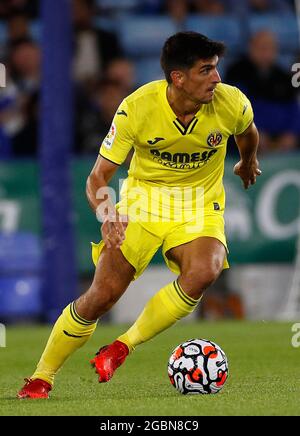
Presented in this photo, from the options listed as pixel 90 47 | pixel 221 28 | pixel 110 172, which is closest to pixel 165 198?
pixel 110 172

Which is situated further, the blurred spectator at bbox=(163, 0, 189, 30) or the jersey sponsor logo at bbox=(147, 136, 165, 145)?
the blurred spectator at bbox=(163, 0, 189, 30)

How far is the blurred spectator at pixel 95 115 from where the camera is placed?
1202 centimetres

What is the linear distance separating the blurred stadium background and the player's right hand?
18.4ft

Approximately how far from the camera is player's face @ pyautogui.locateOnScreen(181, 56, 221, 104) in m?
6.02

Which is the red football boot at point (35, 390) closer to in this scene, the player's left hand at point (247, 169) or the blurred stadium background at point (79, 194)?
the player's left hand at point (247, 169)

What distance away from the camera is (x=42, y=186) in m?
11.4

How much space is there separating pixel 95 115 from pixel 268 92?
176 cm

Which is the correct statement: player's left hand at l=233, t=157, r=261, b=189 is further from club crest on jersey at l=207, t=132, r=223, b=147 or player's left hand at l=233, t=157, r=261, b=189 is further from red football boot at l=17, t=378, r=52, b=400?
red football boot at l=17, t=378, r=52, b=400

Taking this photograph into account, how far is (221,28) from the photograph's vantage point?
12938 mm

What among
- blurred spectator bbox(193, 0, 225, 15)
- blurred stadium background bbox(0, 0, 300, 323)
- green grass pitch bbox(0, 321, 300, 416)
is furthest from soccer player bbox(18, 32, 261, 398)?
blurred spectator bbox(193, 0, 225, 15)

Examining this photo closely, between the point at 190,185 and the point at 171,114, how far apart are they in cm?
43

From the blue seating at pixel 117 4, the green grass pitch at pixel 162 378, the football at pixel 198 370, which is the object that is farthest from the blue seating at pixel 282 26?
the football at pixel 198 370

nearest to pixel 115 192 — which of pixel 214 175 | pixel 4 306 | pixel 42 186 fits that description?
pixel 42 186

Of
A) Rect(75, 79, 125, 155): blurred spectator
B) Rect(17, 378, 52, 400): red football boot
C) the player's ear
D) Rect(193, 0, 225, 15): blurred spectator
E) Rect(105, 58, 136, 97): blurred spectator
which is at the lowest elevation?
Rect(17, 378, 52, 400): red football boot
